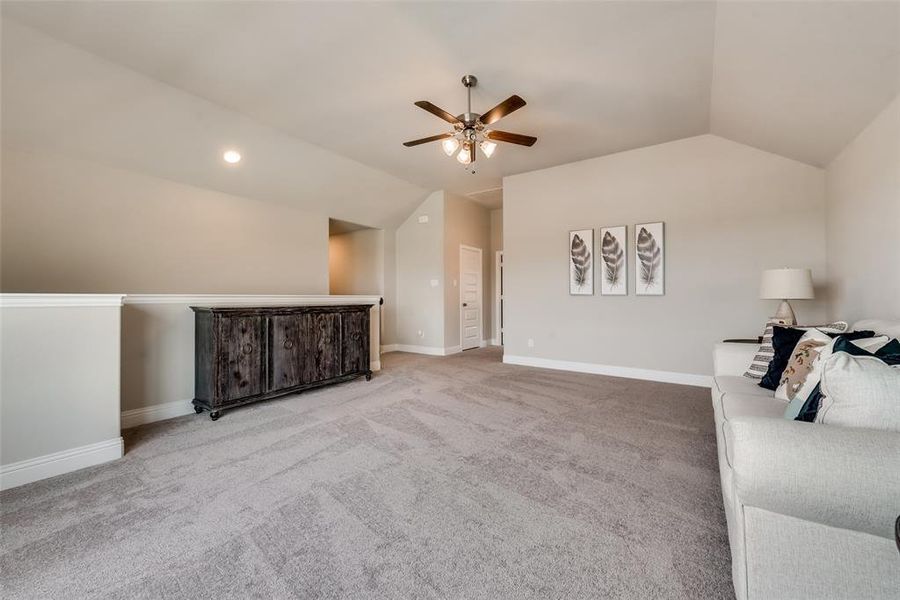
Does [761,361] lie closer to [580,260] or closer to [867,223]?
[867,223]

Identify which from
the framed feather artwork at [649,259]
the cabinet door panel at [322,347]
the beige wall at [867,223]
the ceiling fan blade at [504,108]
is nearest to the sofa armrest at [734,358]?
the beige wall at [867,223]

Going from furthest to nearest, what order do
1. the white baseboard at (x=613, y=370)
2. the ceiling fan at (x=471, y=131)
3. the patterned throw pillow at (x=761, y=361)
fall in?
the white baseboard at (x=613, y=370) → the ceiling fan at (x=471, y=131) → the patterned throw pillow at (x=761, y=361)

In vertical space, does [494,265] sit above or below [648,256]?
above

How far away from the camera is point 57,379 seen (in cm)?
220

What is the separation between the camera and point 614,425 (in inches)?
114

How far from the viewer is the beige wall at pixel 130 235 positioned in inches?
118

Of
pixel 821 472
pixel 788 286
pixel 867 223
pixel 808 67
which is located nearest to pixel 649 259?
pixel 788 286

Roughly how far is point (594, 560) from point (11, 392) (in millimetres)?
3236

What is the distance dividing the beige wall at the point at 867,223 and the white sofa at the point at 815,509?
227 centimetres

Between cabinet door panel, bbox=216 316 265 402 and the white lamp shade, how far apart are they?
4.76m

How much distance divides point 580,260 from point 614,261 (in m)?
0.44

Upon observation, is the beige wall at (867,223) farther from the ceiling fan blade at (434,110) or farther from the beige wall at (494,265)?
the beige wall at (494,265)

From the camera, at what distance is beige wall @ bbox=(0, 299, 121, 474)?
2.06 meters

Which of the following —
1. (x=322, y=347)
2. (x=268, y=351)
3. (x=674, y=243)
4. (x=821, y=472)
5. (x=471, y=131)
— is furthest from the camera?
(x=674, y=243)
